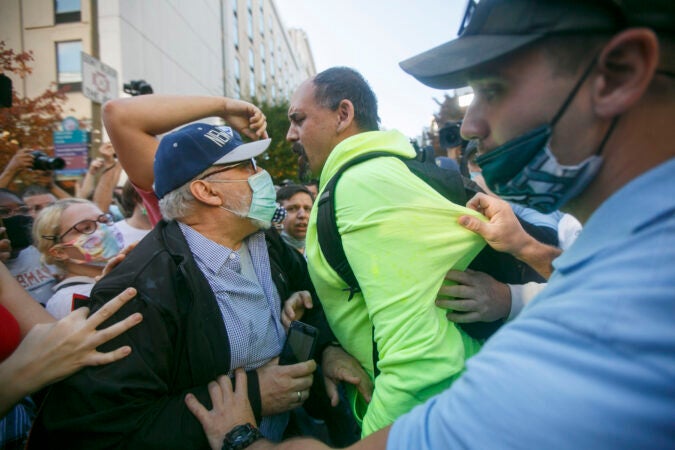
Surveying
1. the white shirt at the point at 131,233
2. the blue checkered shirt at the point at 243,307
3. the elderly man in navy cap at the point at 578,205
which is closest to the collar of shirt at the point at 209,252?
the blue checkered shirt at the point at 243,307

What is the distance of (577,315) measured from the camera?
65 cm

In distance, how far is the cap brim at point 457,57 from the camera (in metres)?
0.85

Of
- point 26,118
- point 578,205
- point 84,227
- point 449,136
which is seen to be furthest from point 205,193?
point 26,118

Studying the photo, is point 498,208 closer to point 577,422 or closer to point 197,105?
point 577,422

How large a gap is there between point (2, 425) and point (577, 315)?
246 cm

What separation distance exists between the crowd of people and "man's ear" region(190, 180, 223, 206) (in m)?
0.02

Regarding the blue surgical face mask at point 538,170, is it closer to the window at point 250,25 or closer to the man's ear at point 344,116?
the man's ear at point 344,116

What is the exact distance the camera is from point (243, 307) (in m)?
1.78

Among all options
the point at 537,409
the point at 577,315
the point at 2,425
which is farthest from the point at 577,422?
the point at 2,425

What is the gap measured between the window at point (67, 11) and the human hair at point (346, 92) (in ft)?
50.9

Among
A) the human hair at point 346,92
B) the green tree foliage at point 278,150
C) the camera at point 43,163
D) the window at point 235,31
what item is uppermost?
the window at point 235,31

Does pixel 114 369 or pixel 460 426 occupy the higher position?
pixel 460 426

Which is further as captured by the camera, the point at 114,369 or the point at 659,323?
the point at 114,369

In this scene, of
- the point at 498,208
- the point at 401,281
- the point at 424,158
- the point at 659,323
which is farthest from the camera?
the point at 424,158
